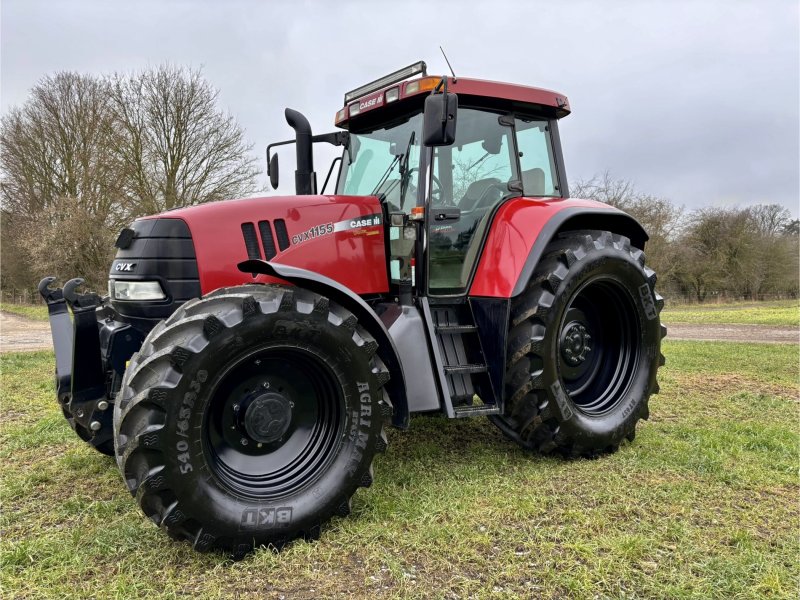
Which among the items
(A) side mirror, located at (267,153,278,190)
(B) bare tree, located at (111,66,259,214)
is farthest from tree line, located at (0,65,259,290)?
(A) side mirror, located at (267,153,278,190)

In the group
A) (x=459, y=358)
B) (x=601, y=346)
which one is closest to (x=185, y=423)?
(x=459, y=358)

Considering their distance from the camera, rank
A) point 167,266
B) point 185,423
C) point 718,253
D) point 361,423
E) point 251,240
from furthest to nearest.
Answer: point 718,253, point 251,240, point 167,266, point 361,423, point 185,423

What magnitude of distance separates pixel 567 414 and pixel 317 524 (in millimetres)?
1839

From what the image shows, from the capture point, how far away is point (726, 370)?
710 cm

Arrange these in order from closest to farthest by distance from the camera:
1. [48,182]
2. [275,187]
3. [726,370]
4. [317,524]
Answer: [317,524], [275,187], [726,370], [48,182]

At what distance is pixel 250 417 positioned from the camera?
9.10 ft

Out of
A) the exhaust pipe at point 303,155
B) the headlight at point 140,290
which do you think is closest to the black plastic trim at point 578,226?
the exhaust pipe at point 303,155

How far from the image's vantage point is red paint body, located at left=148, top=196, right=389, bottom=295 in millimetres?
3230

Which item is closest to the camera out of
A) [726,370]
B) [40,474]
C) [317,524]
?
[317,524]

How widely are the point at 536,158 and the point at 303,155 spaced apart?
183cm

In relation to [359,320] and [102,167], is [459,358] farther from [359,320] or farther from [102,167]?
[102,167]

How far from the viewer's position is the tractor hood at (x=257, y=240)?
3191 mm

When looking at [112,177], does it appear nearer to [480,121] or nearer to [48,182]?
[48,182]

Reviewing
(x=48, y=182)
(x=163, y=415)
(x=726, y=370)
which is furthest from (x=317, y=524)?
(x=48, y=182)
